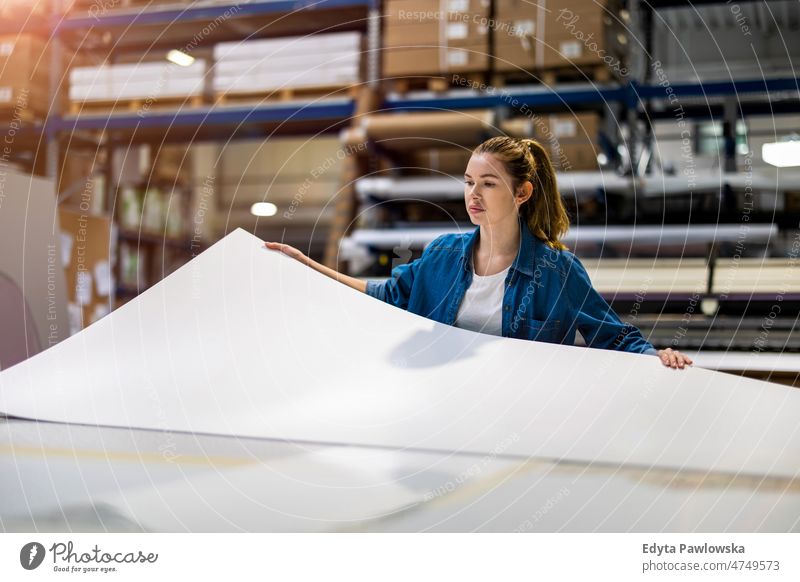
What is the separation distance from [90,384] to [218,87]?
5.79 feet

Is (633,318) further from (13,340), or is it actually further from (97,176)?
(97,176)

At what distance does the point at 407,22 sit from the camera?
231 centimetres

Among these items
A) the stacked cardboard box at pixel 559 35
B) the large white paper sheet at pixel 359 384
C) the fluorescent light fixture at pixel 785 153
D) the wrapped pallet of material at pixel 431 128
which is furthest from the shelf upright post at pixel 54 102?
the fluorescent light fixture at pixel 785 153

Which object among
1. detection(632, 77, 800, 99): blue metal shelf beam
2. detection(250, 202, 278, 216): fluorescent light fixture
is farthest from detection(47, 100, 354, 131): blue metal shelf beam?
detection(632, 77, 800, 99): blue metal shelf beam

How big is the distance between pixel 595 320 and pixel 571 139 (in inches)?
45.8

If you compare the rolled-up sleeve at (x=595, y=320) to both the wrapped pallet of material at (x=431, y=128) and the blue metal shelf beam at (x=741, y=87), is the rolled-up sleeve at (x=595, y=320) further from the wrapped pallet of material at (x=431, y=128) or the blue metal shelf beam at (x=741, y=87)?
the blue metal shelf beam at (x=741, y=87)

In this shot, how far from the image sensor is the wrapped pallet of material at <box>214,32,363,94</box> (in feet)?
8.77

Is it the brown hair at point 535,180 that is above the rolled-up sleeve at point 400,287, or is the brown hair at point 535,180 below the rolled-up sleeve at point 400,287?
above

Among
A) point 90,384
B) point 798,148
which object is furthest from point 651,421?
point 798,148

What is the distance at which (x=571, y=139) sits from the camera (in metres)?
2.44

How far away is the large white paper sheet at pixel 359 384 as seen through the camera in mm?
1158

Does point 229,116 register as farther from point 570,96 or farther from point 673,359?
point 673,359

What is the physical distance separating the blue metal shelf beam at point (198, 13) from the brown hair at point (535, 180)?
1.14 metres
